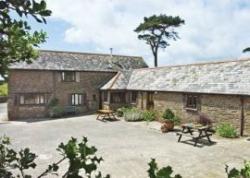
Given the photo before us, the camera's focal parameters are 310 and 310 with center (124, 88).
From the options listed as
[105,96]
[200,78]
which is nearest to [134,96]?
[105,96]

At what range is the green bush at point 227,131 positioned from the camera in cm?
2045

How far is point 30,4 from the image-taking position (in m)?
2.43

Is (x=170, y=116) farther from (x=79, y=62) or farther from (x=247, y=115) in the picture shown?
(x=79, y=62)

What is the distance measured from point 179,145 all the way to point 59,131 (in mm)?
10335

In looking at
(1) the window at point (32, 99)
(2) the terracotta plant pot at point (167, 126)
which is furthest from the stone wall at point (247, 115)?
(1) the window at point (32, 99)

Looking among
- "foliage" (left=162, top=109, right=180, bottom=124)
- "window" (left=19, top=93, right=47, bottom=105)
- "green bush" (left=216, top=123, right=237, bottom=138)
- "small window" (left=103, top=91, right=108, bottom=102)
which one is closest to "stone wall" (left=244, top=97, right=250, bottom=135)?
"green bush" (left=216, top=123, right=237, bottom=138)

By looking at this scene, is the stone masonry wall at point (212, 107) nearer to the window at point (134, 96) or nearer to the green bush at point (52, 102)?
the window at point (134, 96)

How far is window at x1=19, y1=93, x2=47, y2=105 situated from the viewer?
108ft

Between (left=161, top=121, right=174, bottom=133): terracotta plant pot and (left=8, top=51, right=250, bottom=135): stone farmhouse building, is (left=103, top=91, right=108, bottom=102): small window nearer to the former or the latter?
(left=8, top=51, right=250, bottom=135): stone farmhouse building

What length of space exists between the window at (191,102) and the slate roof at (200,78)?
1.73 feet

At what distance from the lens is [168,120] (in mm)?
24406

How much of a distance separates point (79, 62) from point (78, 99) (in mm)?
4572

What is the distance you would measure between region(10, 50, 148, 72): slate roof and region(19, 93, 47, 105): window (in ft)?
9.75

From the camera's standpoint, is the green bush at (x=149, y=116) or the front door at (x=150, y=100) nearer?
the green bush at (x=149, y=116)
